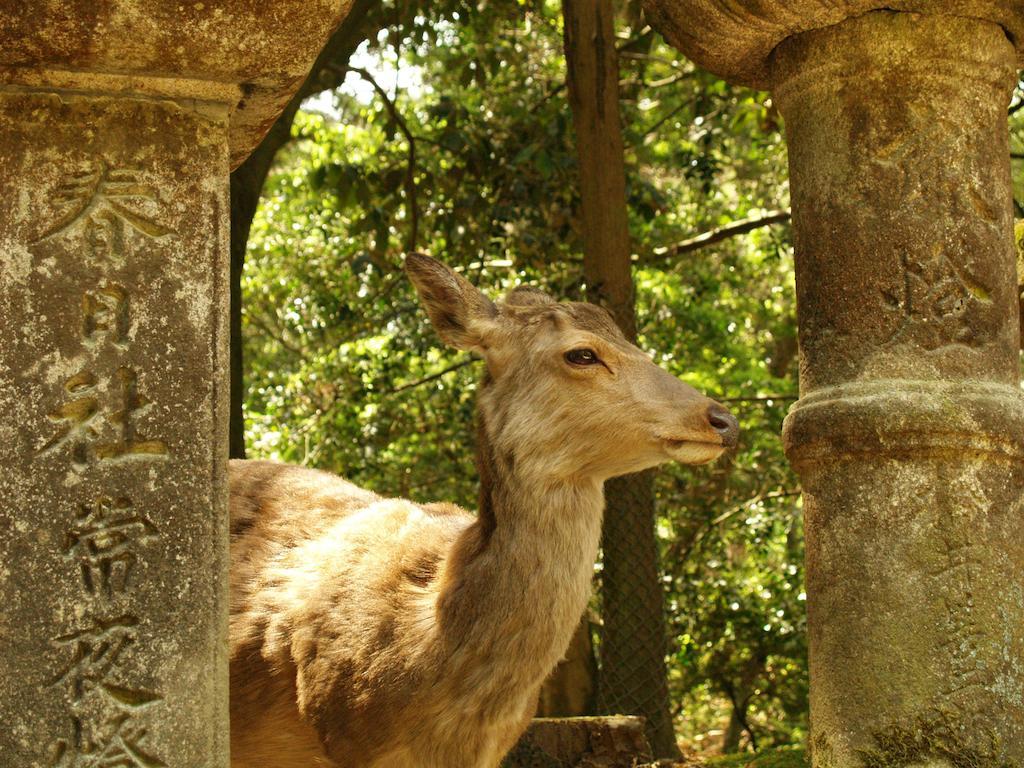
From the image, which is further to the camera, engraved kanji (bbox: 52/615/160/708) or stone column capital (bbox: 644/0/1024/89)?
stone column capital (bbox: 644/0/1024/89)

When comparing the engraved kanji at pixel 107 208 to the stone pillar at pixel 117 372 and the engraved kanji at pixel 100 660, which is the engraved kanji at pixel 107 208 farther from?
the engraved kanji at pixel 100 660

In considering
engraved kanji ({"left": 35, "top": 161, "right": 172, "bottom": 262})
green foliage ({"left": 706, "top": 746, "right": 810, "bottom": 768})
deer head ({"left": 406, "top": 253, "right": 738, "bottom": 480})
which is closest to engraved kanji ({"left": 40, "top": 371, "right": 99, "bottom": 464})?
engraved kanji ({"left": 35, "top": 161, "right": 172, "bottom": 262})

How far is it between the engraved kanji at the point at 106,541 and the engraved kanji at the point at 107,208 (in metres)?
0.60

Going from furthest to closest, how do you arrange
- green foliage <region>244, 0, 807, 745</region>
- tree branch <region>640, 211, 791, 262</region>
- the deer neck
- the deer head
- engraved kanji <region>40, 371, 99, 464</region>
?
green foliage <region>244, 0, 807, 745</region>
tree branch <region>640, 211, 791, 262</region>
the deer head
the deer neck
engraved kanji <region>40, 371, 99, 464</region>

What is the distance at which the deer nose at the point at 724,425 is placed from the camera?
4539 millimetres

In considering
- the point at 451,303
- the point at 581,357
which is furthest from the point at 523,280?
the point at 581,357

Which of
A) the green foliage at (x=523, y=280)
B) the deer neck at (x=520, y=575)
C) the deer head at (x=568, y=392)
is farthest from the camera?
the green foliage at (x=523, y=280)

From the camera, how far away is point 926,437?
13.5 ft

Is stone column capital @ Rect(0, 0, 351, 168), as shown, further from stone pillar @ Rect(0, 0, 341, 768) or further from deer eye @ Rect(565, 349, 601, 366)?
deer eye @ Rect(565, 349, 601, 366)

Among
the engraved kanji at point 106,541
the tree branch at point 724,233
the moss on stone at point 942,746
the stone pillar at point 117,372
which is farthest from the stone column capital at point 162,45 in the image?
the tree branch at point 724,233

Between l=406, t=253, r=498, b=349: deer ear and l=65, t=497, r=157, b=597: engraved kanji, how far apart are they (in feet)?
6.36

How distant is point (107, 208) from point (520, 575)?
1.91 m

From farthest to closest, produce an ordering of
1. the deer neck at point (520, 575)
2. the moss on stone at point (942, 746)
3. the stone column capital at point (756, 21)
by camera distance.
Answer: the deer neck at point (520, 575), the stone column capital at point (756, 21), the moss on stone at point (942, 746)

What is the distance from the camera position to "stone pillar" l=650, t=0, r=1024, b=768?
406 cm
